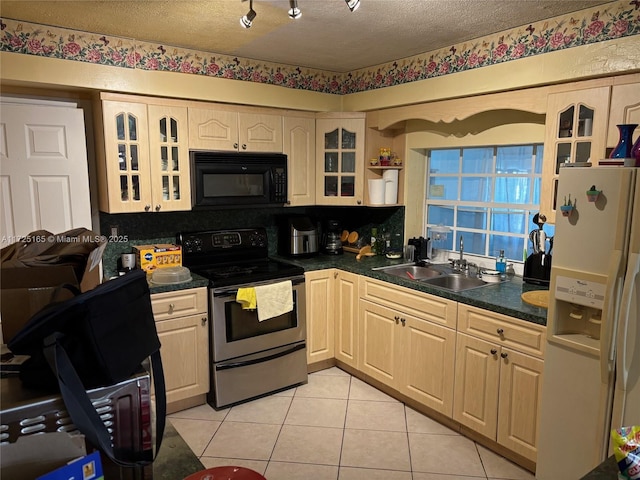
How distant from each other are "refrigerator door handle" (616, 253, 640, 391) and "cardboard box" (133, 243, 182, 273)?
2668 millimetres

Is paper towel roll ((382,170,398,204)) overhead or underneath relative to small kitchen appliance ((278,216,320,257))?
overhead

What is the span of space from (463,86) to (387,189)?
1063 millimetres

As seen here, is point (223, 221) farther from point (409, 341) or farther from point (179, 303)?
point (409, 341)

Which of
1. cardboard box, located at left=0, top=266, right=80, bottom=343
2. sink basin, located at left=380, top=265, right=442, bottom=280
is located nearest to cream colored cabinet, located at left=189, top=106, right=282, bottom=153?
sink basin, located at left=380, top=265, right=442, bottom=280

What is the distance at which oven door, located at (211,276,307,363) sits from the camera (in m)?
3.16

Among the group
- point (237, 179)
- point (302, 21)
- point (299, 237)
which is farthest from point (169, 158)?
point (302, 21)

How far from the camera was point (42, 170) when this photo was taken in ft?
9.62

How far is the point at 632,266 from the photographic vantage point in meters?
1.89

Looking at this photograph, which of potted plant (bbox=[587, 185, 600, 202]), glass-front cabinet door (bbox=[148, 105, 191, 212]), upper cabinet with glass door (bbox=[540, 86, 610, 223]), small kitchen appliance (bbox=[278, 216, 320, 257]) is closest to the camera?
potted plant (bbox=[587, 185, 600, 202])

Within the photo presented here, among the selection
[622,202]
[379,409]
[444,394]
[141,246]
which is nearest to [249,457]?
[379,409]

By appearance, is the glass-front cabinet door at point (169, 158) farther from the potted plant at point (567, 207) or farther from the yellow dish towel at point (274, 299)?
the potted plant at point (567, 207)

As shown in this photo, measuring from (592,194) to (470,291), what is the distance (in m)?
1.02

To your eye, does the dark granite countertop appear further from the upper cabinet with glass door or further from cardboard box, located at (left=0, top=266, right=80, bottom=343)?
cardboard box, located at (left=0, top=266, right=80, bottom=343)

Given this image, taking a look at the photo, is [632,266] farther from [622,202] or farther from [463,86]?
[463,86]
